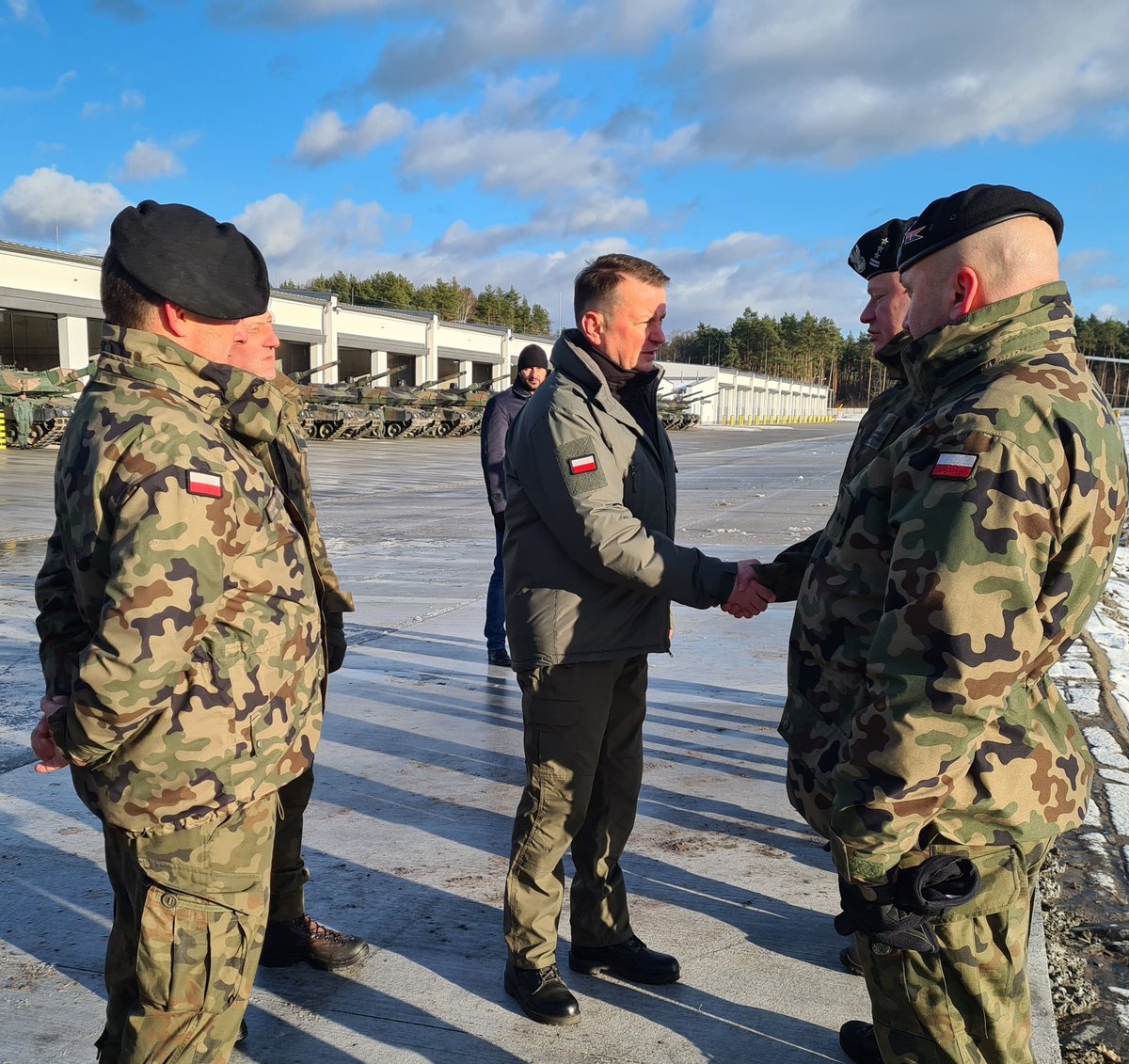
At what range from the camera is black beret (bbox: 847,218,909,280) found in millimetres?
3215

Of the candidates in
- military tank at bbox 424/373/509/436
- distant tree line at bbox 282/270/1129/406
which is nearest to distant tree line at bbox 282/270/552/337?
distant tree line at bbox 282/270/1129/406

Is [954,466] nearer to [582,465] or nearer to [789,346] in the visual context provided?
[582,465]

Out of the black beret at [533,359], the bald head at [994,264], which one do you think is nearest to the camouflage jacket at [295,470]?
the bald head at [994,264]

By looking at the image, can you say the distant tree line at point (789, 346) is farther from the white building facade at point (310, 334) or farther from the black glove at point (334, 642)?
the black glove at point (334, 642)

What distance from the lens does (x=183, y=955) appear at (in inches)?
80.5

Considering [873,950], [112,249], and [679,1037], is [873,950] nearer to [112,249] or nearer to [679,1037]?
[679,1037]

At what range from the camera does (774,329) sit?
121 metres

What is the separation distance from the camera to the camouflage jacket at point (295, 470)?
99.7 inches

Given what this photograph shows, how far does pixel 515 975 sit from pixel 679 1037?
468mm

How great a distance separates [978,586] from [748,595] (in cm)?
119

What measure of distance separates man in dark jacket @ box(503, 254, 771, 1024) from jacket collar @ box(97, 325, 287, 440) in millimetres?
A: 841

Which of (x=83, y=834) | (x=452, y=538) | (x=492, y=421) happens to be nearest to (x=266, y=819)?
(x=83, y=834)

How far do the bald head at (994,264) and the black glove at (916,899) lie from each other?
0.98 meters

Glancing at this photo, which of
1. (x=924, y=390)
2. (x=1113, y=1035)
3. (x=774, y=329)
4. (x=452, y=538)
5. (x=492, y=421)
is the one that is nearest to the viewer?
(x=924, y=390)
